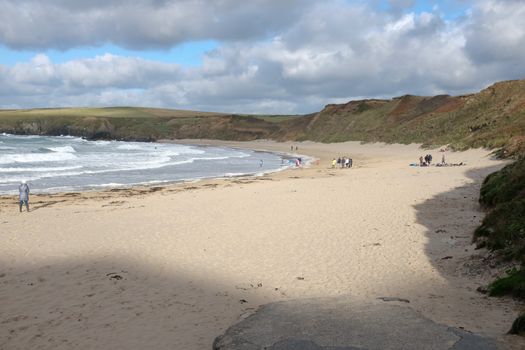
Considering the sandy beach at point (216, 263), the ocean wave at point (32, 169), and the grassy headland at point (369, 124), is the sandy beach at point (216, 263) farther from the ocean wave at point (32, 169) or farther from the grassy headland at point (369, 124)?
the grassy headland at point (369, 124)

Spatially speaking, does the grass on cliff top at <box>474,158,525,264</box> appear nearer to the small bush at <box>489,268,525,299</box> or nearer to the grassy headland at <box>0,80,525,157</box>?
the small bush at <box>489,268,525,299</box>

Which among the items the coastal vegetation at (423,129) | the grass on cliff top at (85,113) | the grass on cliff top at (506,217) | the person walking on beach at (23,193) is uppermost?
the grass on cliff top at (85,113)

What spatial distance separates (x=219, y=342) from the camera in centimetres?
671

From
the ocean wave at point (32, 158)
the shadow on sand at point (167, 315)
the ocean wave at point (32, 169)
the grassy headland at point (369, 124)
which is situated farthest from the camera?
the grassy headland at point (369, 124)

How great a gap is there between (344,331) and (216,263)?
205 inches

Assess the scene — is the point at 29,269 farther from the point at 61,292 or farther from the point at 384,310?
the point at 384,310

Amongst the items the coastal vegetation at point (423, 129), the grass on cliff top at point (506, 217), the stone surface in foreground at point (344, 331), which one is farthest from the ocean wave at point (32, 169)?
the stone surface in foreground at point (344, 331)

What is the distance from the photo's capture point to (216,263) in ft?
37.2

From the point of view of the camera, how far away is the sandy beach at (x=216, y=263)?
7715 mm

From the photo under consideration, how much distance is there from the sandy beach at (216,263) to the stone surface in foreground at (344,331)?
0.49m

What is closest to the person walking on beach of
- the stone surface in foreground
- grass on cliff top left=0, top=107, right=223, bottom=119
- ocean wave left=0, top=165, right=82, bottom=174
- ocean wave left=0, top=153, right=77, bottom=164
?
the stone surface in foreground

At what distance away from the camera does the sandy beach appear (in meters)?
7.71

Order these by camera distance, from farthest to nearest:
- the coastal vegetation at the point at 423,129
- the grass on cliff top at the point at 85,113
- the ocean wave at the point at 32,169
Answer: the grass on cliff top at the point at 85,113, the ocean wave at the point at 32,169, the coastal vegetation at the point at 423,129

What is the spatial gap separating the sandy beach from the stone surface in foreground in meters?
0.49
